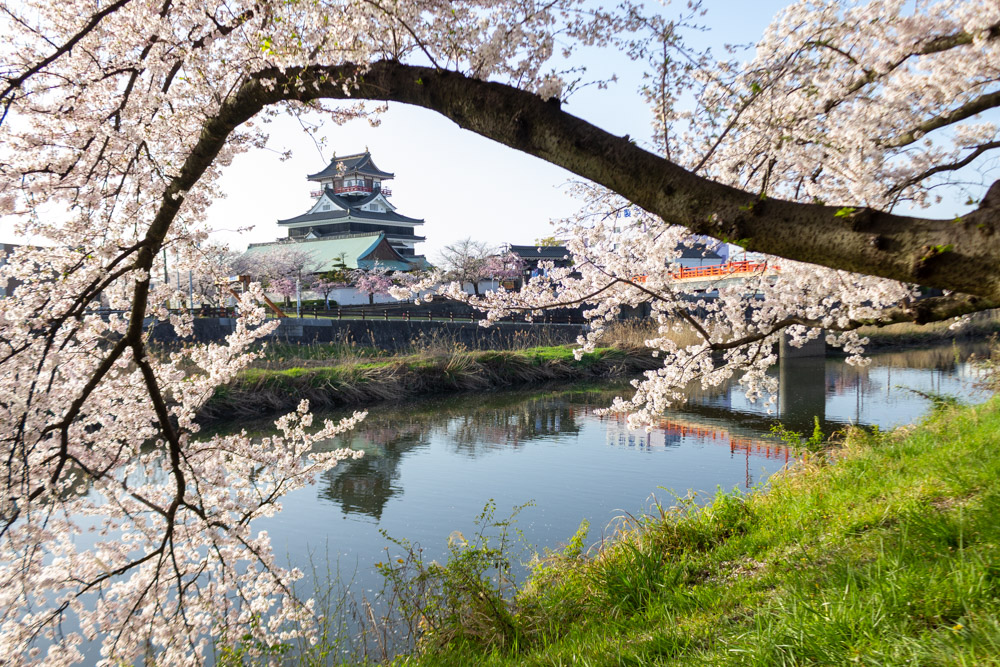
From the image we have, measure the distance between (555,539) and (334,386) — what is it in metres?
9.00

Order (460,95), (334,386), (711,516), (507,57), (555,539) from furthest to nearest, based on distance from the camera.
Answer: (334,386) < (555,539) < (711,516) < (507,57) < (460,95)

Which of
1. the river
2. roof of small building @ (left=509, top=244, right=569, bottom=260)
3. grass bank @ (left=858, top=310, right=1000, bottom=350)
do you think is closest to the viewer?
the river

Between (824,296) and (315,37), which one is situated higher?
(315,37)

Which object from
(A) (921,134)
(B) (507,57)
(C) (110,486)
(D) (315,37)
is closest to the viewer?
(D) (315,37)

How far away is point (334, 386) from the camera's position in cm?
1412

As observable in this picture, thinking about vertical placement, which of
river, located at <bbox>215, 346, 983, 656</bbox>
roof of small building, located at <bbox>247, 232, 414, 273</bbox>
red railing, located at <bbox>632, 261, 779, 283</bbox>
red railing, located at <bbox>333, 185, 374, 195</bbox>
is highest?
red railing, located at <bbox>333, 185, 374, 195</bbox>

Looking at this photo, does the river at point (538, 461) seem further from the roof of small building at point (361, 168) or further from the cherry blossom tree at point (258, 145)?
the roof of small building at point (361, 168)

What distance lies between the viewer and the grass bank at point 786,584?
2062mm

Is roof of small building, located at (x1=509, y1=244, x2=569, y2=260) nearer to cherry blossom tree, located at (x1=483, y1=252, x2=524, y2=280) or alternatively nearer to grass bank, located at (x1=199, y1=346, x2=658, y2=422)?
cherry blossom tree, located at (x1=483, y1=252, x2=524, y2=280)

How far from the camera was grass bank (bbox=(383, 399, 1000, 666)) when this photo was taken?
2.06 metres

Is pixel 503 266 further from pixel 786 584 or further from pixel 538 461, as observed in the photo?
pixel 786 584

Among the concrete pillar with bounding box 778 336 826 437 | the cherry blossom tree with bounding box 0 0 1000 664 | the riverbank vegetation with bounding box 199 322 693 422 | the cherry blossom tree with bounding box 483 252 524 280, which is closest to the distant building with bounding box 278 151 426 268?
the cherry blossom tree with bounding box 483 252 524 280

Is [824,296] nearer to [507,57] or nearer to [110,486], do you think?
[507,57]

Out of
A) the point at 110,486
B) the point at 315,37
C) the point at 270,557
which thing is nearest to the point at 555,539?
the point at 270,557
